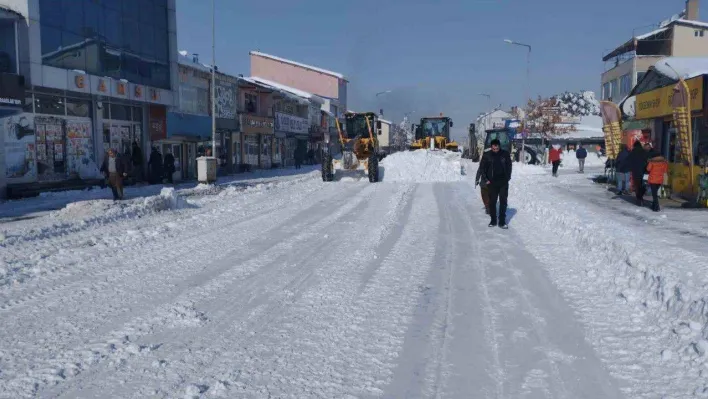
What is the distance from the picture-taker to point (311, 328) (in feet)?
16.3

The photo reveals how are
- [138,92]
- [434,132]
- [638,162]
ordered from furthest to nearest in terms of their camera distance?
1. [434,132]
2. [138,92]
3. [638,162]

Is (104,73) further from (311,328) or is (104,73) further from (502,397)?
(502,397)

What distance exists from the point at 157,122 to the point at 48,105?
7163 mm

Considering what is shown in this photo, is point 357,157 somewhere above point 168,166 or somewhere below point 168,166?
above

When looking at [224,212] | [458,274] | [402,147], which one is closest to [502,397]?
[458,274]

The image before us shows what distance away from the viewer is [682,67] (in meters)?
15.6

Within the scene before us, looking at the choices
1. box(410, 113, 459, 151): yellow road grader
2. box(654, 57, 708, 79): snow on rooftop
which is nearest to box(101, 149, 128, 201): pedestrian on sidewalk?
box(654, 57, 708, 79): snow on rooftop

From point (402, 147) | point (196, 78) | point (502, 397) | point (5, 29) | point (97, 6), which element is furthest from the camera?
point (402, 147)

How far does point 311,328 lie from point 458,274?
2.65m

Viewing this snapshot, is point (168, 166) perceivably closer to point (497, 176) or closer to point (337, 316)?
point (497, 176)

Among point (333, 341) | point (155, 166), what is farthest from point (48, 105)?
point (333, 341)

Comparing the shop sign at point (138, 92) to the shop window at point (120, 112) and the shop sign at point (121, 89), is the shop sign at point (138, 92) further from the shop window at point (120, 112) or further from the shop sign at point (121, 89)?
the shop window at point (120, 112)

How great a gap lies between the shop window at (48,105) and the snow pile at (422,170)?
13.0 m

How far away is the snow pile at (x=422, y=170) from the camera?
25.2m
